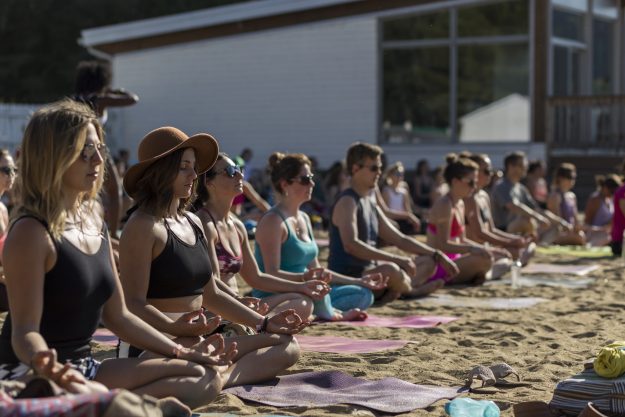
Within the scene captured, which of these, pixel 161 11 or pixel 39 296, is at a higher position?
pixel 161 11

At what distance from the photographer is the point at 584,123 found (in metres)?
21.4

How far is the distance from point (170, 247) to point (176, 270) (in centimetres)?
11

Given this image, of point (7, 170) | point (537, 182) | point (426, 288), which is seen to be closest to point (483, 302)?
point (426, 288)

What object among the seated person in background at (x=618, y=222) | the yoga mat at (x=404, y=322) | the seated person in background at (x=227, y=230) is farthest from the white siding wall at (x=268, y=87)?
the seated person in background at (x=227, y=230)

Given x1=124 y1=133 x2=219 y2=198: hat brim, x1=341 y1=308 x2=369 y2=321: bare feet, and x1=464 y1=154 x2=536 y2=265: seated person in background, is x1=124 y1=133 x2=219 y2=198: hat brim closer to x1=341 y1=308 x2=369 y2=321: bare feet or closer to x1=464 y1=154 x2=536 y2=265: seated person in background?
x1=341 y1=308 x2=369 y2=321: bare feet

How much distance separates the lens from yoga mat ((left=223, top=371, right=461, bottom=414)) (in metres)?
4.99

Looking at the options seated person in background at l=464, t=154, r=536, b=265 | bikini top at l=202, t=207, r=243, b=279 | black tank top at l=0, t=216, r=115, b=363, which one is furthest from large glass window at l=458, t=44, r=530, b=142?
black tank top at l=0, t=216, r=115, b=363

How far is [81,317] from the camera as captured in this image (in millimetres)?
4008

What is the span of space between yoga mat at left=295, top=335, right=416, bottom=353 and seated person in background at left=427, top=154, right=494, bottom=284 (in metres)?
3.15

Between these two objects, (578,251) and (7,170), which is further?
(578,251)

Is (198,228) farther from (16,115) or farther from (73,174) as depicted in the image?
(16,115)

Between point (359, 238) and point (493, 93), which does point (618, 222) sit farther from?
point (493, 93)

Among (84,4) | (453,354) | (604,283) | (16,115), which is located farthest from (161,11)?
(453,354)

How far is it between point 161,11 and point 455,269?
29310mm
